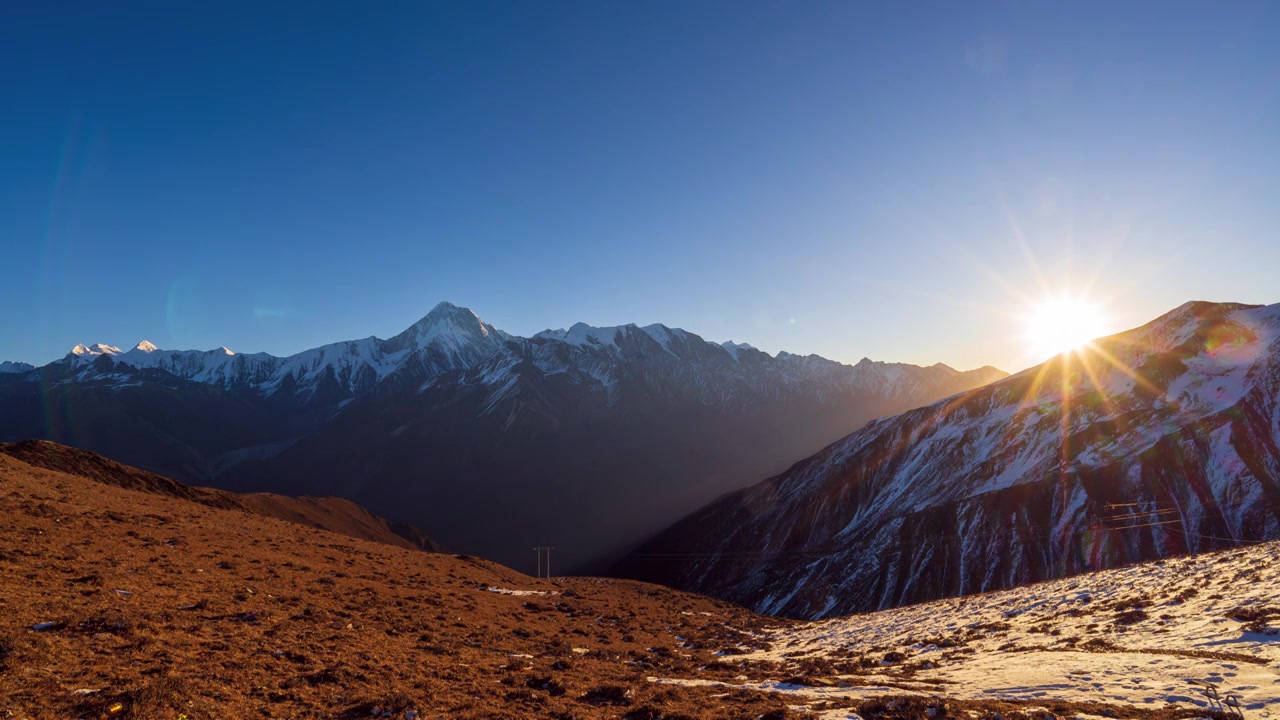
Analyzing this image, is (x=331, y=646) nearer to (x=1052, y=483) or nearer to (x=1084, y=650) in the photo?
(x=1084, y=650)

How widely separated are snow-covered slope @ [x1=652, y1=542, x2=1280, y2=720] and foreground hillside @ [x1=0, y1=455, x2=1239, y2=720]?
291 millimetres

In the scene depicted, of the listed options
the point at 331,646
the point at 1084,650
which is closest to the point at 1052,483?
the point at 1084,650

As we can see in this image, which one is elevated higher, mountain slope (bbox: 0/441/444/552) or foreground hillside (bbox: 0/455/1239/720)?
mountain slope (bbox: 0/441/444/552)

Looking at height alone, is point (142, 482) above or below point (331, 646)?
above

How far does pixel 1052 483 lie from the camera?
9144 centimetres

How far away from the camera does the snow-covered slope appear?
46.0 ft

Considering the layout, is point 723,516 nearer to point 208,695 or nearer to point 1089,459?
point 1089,459

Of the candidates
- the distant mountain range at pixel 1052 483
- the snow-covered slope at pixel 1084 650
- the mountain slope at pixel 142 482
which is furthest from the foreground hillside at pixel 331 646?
the distant mountain range at pixel 1052 483

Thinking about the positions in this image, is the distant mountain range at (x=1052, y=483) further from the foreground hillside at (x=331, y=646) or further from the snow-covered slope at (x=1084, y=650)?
the foreground hillside at (x=331, y=646)

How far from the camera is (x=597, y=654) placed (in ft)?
78.0

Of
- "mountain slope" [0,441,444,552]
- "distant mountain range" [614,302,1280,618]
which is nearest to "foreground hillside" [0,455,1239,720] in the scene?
"mountain slope" [0,441,444,552]

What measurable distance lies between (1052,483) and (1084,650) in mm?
89966

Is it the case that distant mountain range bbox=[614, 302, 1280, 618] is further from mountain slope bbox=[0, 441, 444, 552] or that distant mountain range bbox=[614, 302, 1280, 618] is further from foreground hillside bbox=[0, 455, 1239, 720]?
mountain slope bbox=[0, 441, 444, 552]

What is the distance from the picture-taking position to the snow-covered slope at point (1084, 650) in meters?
14.0
